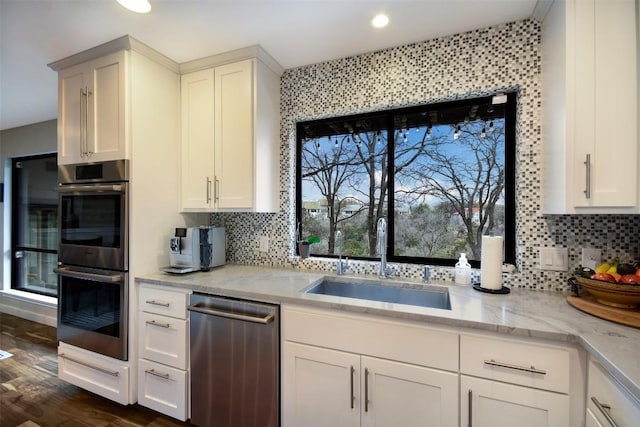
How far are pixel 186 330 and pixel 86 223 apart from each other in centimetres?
106

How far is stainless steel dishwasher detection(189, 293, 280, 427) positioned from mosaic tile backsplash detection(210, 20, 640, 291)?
677 mm

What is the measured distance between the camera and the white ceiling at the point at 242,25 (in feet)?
4.87

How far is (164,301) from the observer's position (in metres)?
1.74

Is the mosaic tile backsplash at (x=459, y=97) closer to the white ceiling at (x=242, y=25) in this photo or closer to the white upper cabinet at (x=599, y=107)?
the white ceiling at (x=242, y=25)

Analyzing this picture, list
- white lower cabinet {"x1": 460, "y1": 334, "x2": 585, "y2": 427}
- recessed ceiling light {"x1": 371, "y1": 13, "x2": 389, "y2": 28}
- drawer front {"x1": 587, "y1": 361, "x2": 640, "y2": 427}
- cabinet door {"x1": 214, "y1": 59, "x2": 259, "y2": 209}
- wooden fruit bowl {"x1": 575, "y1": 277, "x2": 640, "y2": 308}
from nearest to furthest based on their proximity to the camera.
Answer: drawer front {"x1": 587, "y1": 361, "x2": 640, "y2": 427}
white lower cabinet {"x1": 460, "y1": 334, "x2": 585, "y2": 427}
wooden fruit bowl {"x1": 575, "y1": 277, "x2": 640, "y2": 308}
recessed ceiling light {"x1": 371, "y1": 13, "x2": 389, "y2": 28}
cabinet door {"x1": 214, "y1": 59, "x2": 259, "y2": 209}

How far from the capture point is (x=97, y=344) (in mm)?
1859

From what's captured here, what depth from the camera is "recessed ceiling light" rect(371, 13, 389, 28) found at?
1.55 meters

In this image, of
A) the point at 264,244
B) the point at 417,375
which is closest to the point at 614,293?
the point at 417,375

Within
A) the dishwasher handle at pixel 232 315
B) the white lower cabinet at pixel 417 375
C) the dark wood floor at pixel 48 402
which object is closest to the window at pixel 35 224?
the dark wood floor at pixel 48 402

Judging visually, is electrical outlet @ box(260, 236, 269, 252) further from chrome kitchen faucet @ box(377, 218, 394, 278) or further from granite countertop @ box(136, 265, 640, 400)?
chrome kitchen faucet @ box(377, 218, 394, 278)

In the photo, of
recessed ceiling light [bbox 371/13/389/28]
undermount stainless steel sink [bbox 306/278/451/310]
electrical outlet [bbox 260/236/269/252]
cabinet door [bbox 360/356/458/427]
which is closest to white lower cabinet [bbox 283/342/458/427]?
cabinet door [bbox 360/356/458/427]

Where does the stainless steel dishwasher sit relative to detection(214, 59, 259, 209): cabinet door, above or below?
below

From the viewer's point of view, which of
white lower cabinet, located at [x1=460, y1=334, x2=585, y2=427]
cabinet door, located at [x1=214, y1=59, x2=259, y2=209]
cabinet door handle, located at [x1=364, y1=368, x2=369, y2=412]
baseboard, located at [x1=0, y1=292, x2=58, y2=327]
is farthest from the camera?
baseboard, located at [x1=0, y1=292, x2=58, y2=327]

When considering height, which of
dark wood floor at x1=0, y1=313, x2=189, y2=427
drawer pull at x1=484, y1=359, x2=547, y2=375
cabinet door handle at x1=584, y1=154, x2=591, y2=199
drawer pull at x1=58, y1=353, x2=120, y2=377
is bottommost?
dark wood floor at x1=0, y1=313, x2=189, y2=427
